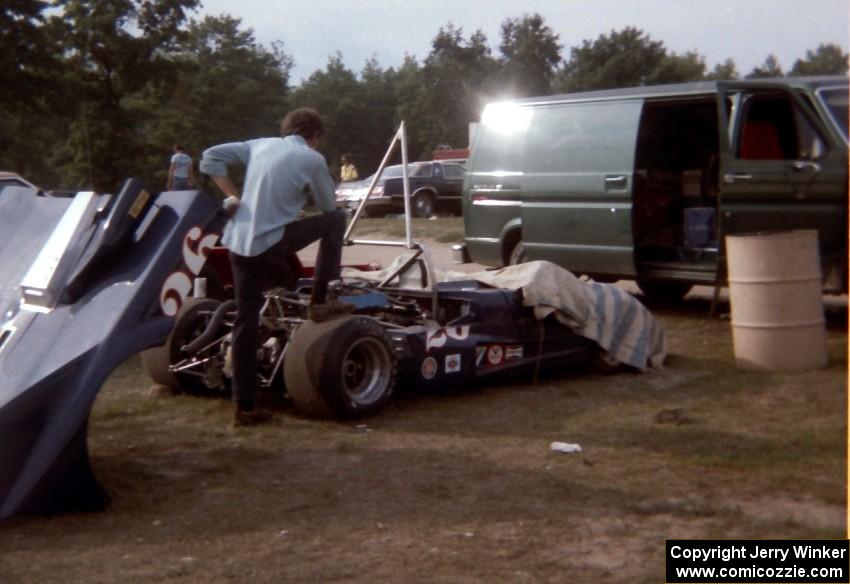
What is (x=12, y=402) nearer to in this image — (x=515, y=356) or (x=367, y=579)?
(x=367, y=579)

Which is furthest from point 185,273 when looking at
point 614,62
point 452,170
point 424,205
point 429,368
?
point 614,62

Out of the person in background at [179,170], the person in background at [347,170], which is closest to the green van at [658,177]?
the person in background at [179,170]

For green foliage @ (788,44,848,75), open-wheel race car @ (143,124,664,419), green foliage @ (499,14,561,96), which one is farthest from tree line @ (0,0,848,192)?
open-wheel race car @ (143,124,664,419)

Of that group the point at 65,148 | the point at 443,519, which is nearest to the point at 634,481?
the point at 443,519

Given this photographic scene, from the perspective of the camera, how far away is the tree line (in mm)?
38969

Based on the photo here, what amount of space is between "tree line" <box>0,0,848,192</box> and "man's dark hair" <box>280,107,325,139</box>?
3186 centimetres

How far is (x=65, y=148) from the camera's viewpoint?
150 ft

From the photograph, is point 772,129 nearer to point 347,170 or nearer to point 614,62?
point 347,170

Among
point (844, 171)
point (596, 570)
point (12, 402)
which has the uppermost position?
point (844, 171)

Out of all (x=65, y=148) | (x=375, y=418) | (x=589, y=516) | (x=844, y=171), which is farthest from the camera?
(x=65, y=148)

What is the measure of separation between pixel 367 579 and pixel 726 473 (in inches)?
80.1

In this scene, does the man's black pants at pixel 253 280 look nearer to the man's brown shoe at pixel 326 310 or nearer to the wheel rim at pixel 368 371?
the man's brown shoe at pixel 326 310

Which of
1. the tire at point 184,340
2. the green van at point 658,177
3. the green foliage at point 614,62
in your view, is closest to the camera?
the tire at point 184,340

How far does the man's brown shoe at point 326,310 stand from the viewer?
6.82m
